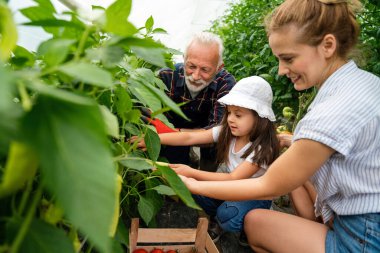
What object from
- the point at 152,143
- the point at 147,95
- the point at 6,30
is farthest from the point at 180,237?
the point at 6,30

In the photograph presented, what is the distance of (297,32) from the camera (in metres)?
0.93

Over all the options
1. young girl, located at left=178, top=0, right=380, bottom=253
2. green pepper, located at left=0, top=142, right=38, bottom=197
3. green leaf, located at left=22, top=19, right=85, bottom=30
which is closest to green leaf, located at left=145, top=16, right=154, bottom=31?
young girl, located at left=178, top=0, right=380, bottom=253

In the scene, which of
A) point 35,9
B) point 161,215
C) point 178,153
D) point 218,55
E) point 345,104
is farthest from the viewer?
point 178,153

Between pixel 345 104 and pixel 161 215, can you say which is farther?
pixel 161 215

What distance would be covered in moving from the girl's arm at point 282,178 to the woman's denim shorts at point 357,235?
227 mm

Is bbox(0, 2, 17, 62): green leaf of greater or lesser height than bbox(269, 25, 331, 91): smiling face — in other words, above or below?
above

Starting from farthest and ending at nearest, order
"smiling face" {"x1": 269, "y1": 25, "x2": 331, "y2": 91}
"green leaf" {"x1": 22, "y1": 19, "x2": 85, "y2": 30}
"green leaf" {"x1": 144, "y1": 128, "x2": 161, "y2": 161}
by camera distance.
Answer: "smiling face" {"x1": 269, "y1": 25, "x2": 331, "y2": 91}
"green leaf" {"x1": 144, "y1": 128, "x2": 161, "y2": 161}
"green leaf" {"x1": 22, "y1": 19, "x2": 85, "y2": 30}

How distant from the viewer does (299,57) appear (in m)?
0.94

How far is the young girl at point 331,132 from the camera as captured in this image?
33.0 inches

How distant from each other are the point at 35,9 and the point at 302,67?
75 centimetres

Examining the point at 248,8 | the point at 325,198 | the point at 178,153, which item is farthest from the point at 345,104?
the point at 248,8

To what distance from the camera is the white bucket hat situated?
1.28 metres

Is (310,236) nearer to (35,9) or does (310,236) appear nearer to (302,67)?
(302,67)

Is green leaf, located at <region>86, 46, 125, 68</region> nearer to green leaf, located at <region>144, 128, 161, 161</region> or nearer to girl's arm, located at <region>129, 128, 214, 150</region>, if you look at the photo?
green leaf, located at <region>144, 128, 161, 161</region>
